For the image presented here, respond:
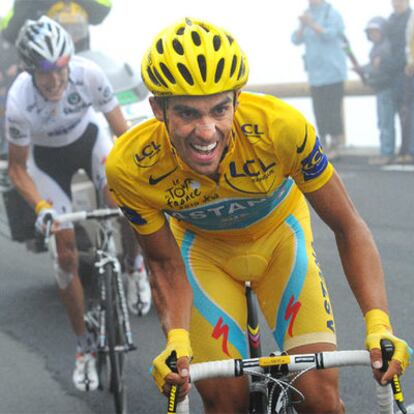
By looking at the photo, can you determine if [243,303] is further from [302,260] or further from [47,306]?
[47,306]

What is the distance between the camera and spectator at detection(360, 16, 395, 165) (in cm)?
1248

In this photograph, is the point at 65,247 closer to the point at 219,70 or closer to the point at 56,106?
the point at 56,106

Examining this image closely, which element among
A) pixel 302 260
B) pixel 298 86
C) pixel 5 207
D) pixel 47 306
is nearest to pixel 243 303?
pixel 302 260

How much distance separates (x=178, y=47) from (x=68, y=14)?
648 centimetres

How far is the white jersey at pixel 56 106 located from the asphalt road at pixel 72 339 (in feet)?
4.80

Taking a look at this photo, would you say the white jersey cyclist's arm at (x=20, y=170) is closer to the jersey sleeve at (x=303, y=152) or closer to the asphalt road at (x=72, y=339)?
the asphalt road at (x=72, y=339)

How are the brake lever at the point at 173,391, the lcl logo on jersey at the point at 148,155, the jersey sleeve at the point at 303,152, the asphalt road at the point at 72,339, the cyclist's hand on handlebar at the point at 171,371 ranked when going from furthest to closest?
1. the asphalt road at the point at 72,339
2. the lcl logo on jersey at the point at 148,155
3. the jersey sleeve at the point at 303,152
4. the cyclist's hand on handlebar at the point at 171,371
5. the brake lever at the point at 173,391

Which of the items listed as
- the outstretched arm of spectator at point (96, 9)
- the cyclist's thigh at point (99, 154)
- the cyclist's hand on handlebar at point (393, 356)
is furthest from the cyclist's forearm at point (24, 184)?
the outstretched arm of spectator at point (96, 9)

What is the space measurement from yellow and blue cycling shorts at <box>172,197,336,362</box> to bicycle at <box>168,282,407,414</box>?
12.5 inches

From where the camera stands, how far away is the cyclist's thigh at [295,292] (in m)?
3.95

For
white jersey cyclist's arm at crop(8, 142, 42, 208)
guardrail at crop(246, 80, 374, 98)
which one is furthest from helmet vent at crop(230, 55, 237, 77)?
guardrail at crop(246, 80, 374, 98)

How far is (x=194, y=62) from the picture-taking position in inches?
141

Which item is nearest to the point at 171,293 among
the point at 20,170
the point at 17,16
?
the point at 20,170

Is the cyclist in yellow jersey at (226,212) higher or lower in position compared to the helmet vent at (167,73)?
lower
